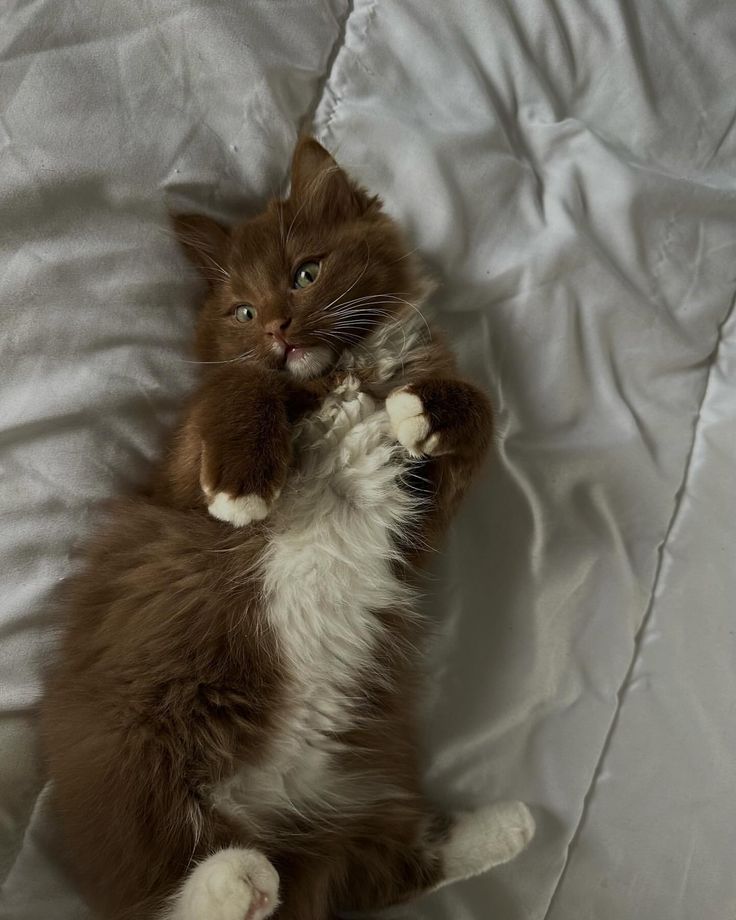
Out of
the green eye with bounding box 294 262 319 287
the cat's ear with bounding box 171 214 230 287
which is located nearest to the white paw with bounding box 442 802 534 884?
the green eye with bounding box 294 262 319 287

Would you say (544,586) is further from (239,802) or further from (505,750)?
(239,802)

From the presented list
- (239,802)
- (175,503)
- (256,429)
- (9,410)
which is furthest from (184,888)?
(9,410)

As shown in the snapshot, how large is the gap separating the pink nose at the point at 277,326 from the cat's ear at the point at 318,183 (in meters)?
0.33

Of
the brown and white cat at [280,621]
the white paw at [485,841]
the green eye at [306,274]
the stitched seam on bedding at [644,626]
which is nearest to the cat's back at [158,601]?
the brown and white cat at [280,621]

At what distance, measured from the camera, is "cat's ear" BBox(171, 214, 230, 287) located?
1.88 m

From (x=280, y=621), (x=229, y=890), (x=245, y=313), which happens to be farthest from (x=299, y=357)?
(x=229, y=890)

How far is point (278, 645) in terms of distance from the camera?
157 centimetres

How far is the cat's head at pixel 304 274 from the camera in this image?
1736 mm

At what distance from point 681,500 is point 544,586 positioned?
459 mm

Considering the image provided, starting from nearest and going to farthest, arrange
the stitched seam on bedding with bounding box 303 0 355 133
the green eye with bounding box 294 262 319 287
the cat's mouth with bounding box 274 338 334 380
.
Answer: the cat's mouth with bounding box 274 338 334 380 → the green eye with bounding box 294 262 319 287 → the stitched seam on bedding with bounding box 303 0 355 133

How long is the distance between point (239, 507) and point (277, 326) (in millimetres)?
452

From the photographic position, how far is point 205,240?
6.23ft

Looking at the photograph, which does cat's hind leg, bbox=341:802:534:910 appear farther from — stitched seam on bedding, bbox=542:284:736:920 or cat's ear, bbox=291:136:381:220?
cat's ear, bbox=291:136:381:220

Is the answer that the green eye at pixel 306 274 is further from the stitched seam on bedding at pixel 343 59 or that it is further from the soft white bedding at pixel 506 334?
the stitched seam on bedding at pixel 343 59
